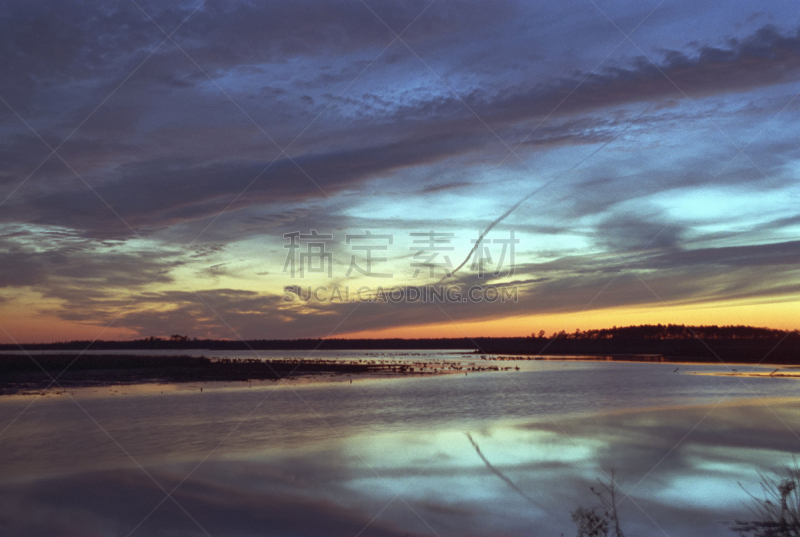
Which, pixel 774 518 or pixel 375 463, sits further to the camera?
pixel 375 463

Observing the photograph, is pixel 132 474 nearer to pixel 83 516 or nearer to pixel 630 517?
pixel 83 516

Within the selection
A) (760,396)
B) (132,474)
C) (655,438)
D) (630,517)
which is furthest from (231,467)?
(760,396)

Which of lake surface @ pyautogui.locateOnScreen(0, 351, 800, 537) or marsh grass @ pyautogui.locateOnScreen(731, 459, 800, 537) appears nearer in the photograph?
marsh grass @ pyautogui.locateOnScreen(731, 459, 800, 537)

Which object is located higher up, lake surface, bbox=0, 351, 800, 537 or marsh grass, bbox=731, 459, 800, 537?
marsh grass, bbox=731, 459, 800, 537

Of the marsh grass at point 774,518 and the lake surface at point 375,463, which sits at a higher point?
the marsh grass at point 774,518

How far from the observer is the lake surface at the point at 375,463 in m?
9.05

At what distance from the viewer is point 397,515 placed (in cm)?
934

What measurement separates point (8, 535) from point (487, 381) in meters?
30.2

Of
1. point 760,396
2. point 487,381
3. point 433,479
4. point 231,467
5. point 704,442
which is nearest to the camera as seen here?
point 433,479

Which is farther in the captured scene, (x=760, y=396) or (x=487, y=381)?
(x=487, y=381)

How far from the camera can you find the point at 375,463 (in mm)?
12883

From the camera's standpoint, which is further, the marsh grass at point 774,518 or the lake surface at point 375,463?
the lake surface at point 375,463

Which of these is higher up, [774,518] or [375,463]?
[774,518]

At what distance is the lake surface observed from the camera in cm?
905
